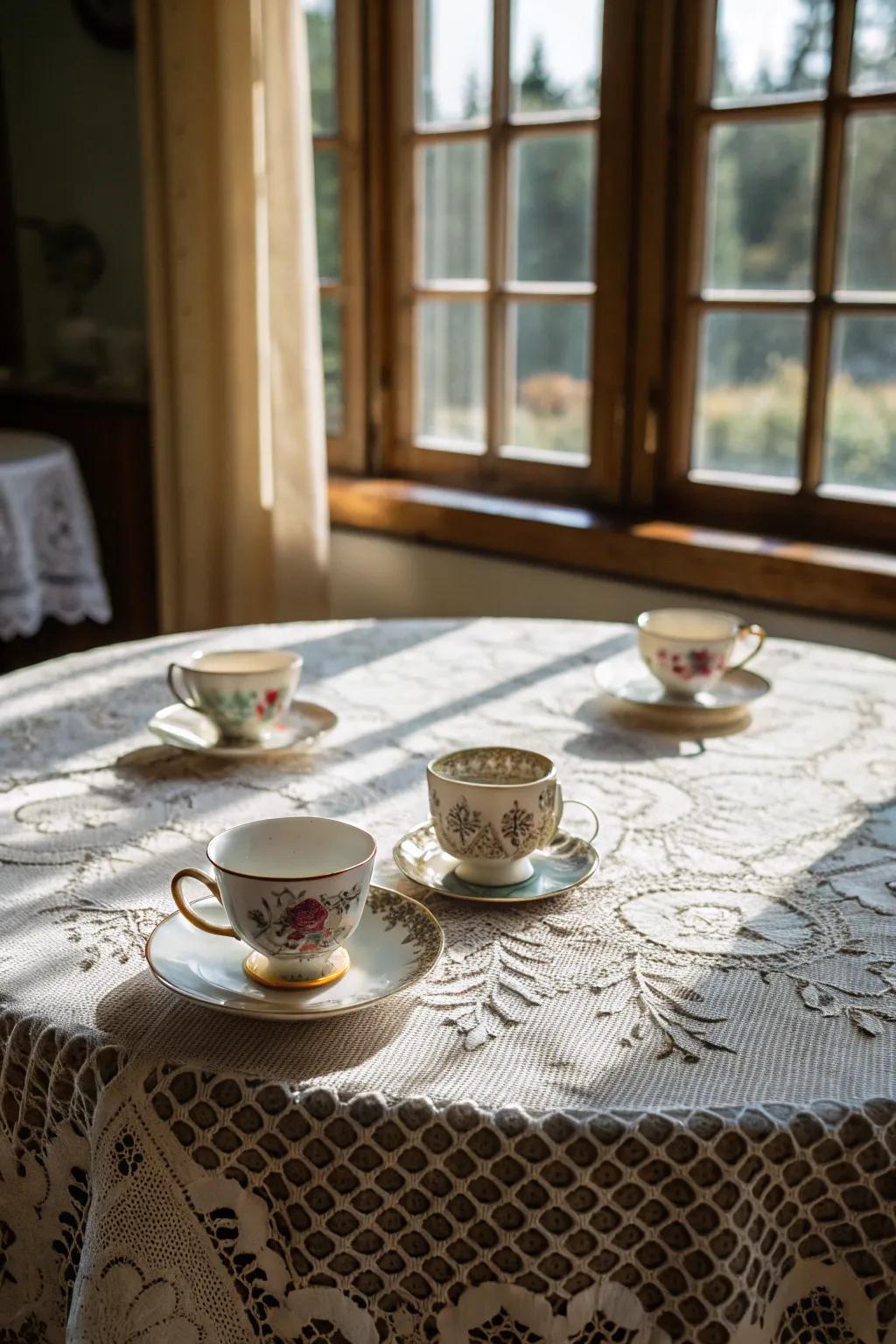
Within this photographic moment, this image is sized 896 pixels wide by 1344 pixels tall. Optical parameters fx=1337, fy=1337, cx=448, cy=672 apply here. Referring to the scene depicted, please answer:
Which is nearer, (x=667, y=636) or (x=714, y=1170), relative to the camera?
(x=714, y=1170)

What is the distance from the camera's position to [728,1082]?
0.70 meters

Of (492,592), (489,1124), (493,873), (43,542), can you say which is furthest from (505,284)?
(489,1124)

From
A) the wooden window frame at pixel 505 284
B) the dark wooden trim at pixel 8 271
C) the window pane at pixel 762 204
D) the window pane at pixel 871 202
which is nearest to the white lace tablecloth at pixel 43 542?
the wooden window frame at pixel 505 284

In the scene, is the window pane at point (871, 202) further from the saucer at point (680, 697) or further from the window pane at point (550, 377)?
the saucer at point (680, 697)

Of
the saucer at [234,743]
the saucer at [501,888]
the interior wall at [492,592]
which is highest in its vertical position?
the saucer at [234,743]

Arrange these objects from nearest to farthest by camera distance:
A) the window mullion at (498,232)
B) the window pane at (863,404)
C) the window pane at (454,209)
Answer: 1. the window pane at (863,404)
2. the window mullion at (498,232)
3. the window pane at (454,209)

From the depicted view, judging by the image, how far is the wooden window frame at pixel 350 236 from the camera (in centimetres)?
268

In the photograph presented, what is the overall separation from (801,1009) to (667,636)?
1.94ft

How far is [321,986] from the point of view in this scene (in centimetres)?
78

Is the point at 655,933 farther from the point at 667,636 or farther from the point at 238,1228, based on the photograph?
the point at 667,636

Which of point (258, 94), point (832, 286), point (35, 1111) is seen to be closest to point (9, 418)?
point (258, 94)

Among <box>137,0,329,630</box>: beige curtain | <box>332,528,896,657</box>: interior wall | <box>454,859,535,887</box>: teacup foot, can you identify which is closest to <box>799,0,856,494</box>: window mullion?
<box>332,528,896,657</box>: interior wall

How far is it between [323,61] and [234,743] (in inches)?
80.3

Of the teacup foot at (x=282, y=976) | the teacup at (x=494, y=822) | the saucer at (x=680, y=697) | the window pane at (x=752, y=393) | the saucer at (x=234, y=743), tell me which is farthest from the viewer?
the window pane at (x=752, y=393)
